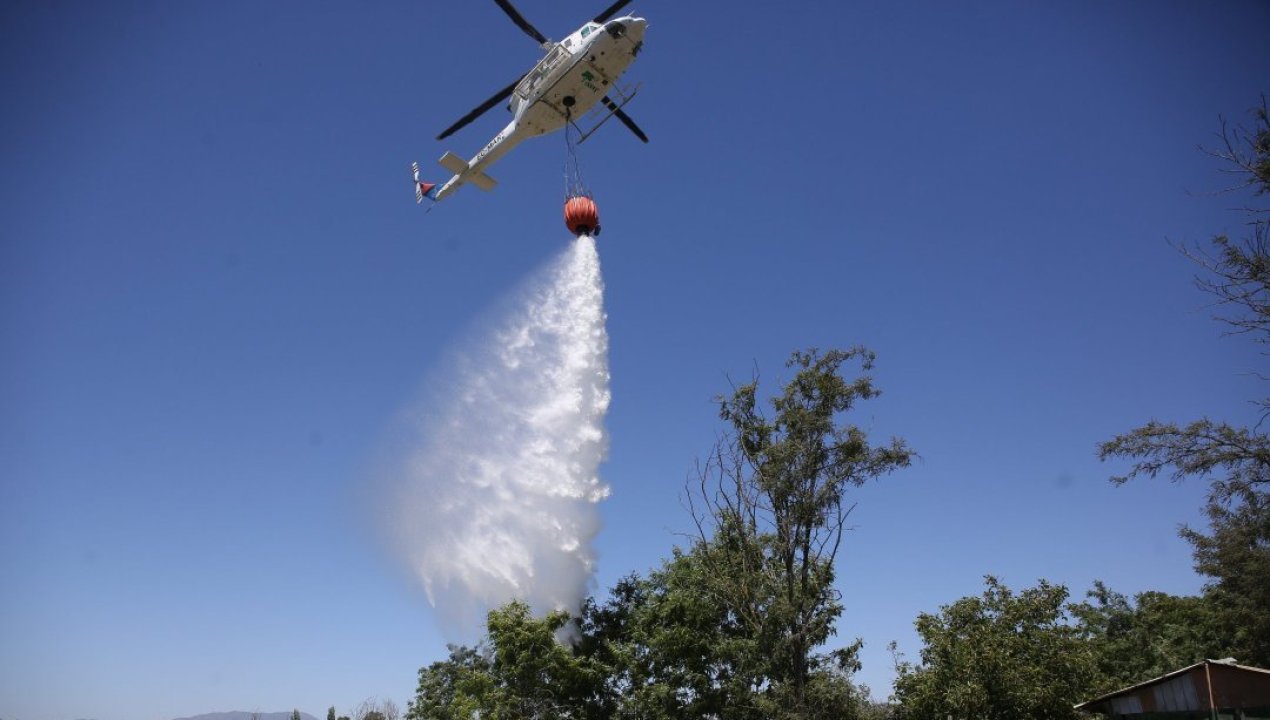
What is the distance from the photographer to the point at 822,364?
24.9 m

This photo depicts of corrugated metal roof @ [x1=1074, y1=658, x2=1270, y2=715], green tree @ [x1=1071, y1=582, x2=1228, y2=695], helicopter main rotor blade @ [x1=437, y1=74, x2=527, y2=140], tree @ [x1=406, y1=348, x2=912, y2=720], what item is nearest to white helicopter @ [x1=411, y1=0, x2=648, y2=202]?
helicopter main rotor blade @ [x1=437, y1=74, x2=527, y2=140]

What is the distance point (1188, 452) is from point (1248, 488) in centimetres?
116

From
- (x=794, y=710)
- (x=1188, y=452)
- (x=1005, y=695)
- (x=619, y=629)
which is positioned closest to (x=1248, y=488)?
(x=1188, y=452)

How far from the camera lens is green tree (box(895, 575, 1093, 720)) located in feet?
73.4

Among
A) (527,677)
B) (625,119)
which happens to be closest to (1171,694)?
(527,677)

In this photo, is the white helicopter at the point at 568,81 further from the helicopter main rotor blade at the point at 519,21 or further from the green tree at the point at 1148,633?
the green tree at the point at 1148,633

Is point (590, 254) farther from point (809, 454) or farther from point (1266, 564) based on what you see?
point (1266, 564)

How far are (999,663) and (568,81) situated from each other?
24639 mm

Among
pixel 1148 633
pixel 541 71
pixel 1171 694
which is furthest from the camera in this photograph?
pixel 1148 633

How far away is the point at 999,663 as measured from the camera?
22734 millimetres

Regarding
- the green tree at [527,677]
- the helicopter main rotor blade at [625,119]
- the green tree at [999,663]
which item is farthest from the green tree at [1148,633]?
the helicopter main rotor blade at [625,119]

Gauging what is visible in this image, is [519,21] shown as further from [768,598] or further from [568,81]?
[768,598]

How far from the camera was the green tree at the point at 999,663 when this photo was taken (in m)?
22.4

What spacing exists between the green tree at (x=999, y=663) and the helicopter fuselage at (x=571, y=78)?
23.5 m
